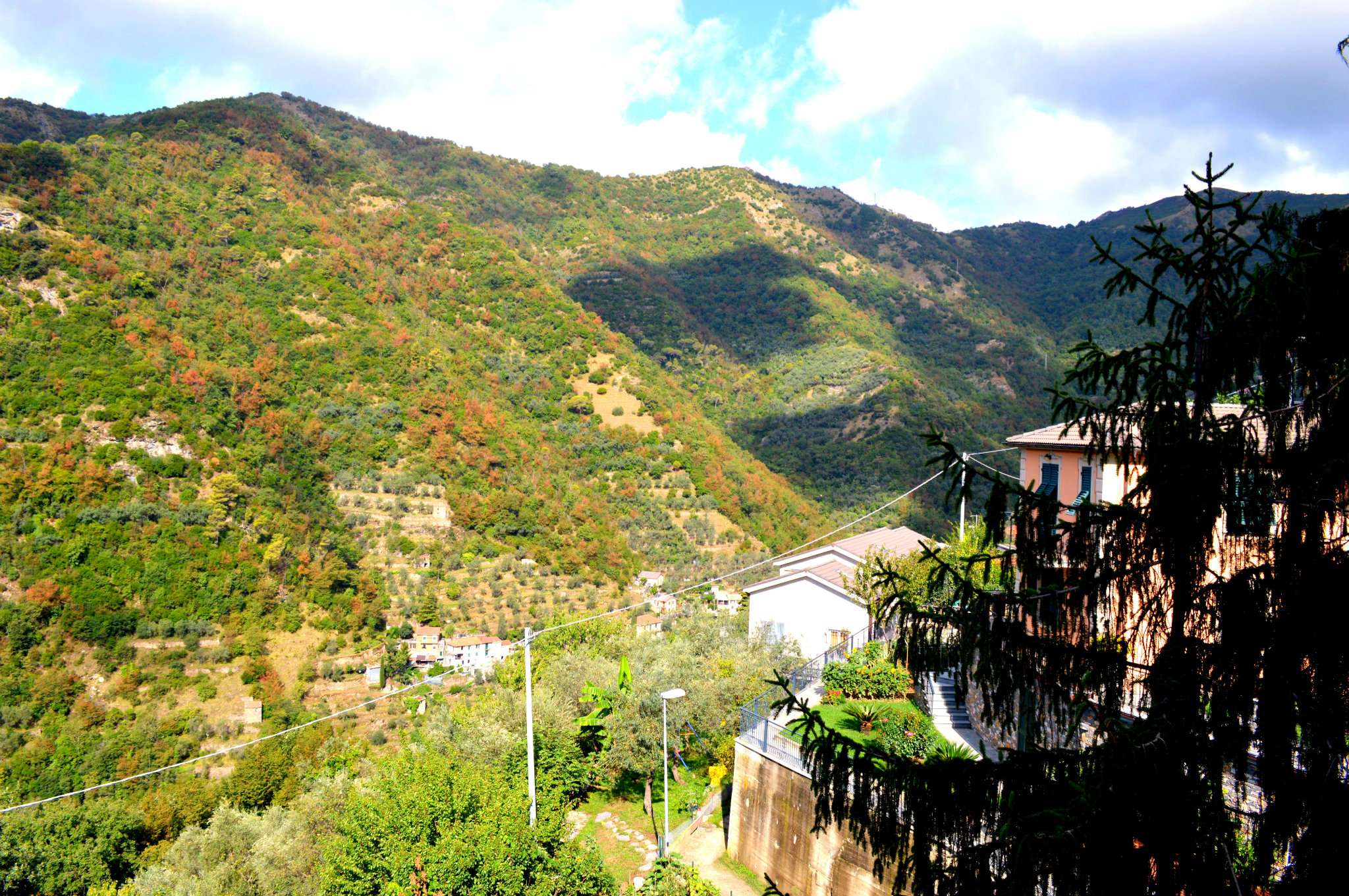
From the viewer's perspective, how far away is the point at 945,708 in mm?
16578

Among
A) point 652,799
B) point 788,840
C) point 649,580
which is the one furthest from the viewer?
point 649,580

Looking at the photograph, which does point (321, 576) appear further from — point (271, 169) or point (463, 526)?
point (271, 169)

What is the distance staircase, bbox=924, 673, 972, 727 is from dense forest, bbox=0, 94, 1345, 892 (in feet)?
27.6

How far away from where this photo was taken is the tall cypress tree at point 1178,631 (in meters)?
3.56

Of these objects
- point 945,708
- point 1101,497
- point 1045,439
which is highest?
point 1045,439

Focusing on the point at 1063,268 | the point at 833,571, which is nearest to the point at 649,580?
the point at 833,571

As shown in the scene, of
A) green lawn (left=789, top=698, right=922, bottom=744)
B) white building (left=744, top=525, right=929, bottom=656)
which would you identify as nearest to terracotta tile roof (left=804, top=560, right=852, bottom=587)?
white building (left=744, top=525, right=929, bottom=656)

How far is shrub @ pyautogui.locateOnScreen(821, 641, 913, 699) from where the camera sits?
18.0 metres

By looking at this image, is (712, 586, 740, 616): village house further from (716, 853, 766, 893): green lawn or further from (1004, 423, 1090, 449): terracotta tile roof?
(1004, 423, 1090, 449): terracotta tile roof

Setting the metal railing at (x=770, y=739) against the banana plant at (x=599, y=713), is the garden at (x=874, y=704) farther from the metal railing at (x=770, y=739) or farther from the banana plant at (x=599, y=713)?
the banana plant at (x=599, y=713)

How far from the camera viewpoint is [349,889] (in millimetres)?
11961

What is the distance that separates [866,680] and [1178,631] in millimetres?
14755

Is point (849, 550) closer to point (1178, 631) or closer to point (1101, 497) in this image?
point (1101, 497)

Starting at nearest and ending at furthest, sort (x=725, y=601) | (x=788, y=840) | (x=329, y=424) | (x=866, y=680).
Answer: (x=788, y=840)
(x=866, y=680)
(x=725, y=601)
(x=329, y=424)
